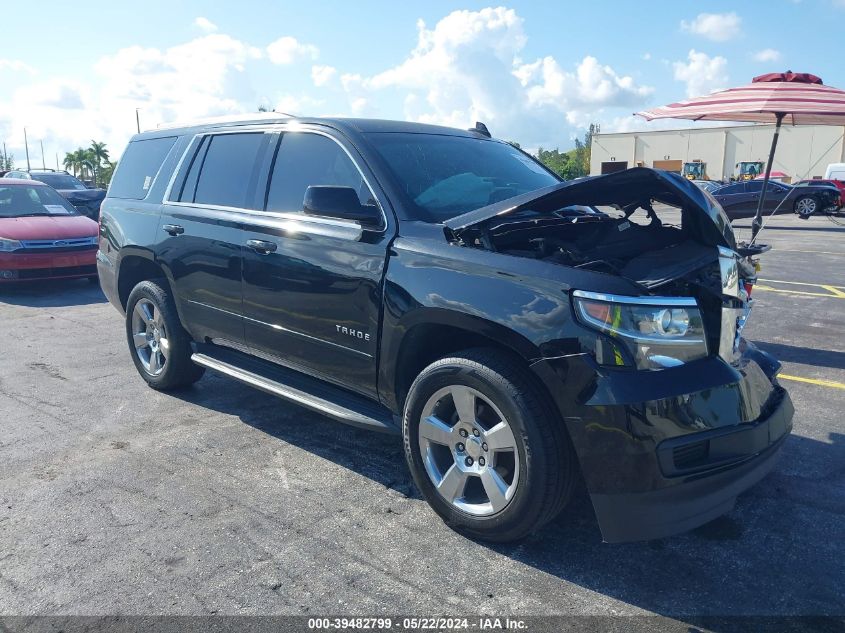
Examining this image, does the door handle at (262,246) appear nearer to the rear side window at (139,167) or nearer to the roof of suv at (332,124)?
the roof of suv at (332,124)

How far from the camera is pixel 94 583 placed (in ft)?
9.27

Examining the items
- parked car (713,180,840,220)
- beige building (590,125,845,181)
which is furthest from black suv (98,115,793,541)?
beige building (590,125,845,181)

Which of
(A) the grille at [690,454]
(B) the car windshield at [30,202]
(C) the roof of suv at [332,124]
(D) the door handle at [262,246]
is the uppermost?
(C) the roof of suv at [332,124]

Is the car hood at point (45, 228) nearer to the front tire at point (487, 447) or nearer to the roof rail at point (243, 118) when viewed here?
the roof rail at point (243, 118)

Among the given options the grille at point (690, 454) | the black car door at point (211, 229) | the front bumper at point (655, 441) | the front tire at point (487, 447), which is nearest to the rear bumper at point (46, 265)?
the black car door at point (211, 229)

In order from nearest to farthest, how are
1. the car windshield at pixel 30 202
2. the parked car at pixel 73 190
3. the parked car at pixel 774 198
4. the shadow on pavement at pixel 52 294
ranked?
the shadow on pavement at pixel 52 294 < the car windshield at pixel 30 202 < the parked car at pixel 73 190 < the parked car at pixel 774 198

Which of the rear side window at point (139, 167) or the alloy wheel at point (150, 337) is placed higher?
the rear side window at point (139, 167)

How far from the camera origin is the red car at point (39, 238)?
31.4 feet

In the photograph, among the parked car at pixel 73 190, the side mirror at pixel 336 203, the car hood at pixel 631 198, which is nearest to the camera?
the car hood at pixel 631 198

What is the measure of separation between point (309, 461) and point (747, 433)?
7.81 feet

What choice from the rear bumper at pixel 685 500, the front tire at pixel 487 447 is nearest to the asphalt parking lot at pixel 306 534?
the front tire at pixel 487 447

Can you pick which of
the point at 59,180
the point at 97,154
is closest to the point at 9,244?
the point at 59,180

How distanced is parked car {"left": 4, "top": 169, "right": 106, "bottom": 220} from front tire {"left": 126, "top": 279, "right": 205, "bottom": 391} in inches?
398

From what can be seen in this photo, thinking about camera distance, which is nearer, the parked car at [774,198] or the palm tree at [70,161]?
the parked car at [774,198]
